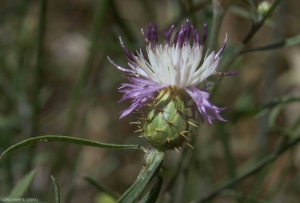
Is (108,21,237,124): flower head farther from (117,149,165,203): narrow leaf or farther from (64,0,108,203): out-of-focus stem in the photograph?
(64,0,108,203): out-of-focus stem

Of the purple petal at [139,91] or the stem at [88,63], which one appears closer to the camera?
the purple petal at [139,91]

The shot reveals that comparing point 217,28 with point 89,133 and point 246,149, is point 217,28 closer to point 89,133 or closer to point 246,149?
point 246,149

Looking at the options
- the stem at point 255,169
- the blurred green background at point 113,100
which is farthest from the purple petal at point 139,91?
the stem at point 255,169

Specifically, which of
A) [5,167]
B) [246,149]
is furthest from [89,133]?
[5,167]

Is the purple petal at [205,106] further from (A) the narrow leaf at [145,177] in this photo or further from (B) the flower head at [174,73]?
(A) the narrow leaf at [145,177]

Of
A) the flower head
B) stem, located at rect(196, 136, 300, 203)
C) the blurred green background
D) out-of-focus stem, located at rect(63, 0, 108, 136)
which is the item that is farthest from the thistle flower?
out-of-focus stem, located at rect(63, 0, 108, 136)

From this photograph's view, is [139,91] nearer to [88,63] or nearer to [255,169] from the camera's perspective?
[255,169]
